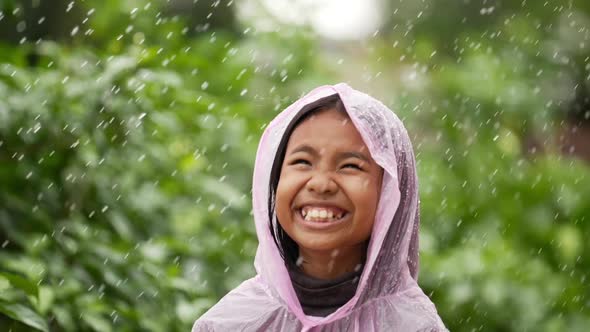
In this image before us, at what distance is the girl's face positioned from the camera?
2547mm

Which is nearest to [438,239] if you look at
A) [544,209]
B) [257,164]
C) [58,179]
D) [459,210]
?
[459,210]

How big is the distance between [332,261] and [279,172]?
0.95 feet

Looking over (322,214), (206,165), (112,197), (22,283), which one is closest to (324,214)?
(322,214)

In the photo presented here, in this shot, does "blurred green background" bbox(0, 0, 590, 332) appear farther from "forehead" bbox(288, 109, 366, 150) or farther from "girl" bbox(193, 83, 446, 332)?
"forehead" bbox(288, 109, 366, 150)

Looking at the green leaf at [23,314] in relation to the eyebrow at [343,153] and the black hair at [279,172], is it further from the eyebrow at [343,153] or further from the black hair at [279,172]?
the eyebrow at [343,153]

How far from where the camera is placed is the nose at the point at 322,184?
99.3 inches

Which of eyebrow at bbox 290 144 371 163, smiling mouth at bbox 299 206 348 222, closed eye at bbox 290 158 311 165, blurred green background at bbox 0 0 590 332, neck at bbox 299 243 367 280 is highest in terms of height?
eyebrow at bbox 290 144 371 163


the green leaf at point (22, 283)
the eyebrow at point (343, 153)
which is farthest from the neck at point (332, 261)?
the green leaf at point (22, 283)

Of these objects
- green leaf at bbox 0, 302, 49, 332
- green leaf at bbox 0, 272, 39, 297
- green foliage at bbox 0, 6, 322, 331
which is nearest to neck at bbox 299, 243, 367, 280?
green leaf at bbox 0, 302, 49, 332

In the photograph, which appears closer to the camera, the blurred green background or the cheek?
the cheek

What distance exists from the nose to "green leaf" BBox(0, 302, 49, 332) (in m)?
1.24

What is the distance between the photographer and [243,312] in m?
2.67

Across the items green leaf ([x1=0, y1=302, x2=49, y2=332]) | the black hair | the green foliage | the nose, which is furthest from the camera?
the green foliage

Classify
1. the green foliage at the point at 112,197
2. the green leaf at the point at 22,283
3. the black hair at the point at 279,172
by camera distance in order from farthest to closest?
the green foliage at the point at 112,197
the green leaf at the point at 22,283
the black hair at the point at 279,172
